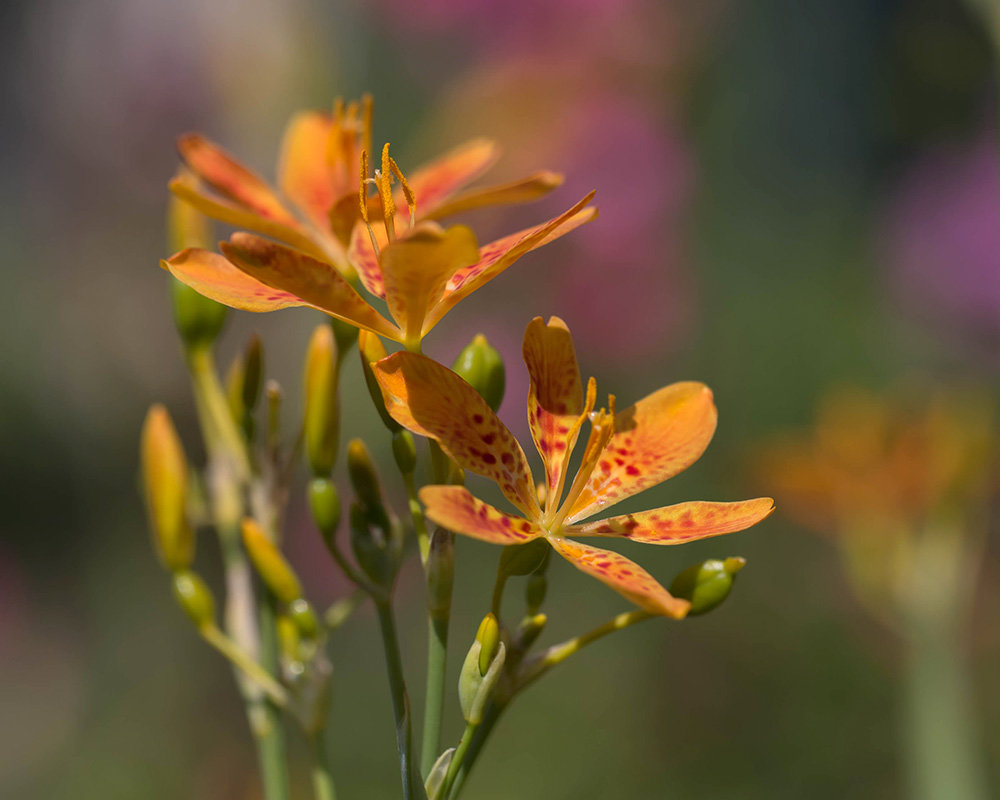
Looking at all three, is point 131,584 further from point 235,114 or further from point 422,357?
point 422,357

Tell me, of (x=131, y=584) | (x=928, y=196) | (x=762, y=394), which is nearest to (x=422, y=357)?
(x=131, y=584)

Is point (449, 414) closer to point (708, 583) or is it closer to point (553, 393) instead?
point (553, 393)

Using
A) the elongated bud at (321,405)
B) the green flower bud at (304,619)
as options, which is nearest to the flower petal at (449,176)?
the elongated bud at (321,405)

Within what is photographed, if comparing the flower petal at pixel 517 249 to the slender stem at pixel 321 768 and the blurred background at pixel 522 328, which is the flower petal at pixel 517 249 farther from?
the blurred background at pixel 522 328

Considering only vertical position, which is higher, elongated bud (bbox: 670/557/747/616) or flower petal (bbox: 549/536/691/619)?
flower petal (bbox: 549/536/691/619)

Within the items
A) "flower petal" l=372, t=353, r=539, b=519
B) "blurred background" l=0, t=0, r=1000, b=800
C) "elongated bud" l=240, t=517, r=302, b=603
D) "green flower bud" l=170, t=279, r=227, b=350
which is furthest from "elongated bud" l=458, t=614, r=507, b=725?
"blurred background" l=0, t=0, r=1000, b=800

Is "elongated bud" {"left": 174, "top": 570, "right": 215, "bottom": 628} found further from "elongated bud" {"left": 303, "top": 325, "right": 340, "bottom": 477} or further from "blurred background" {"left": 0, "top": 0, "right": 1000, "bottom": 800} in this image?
"blurred background" {"left": 0, "top": 0, "right": 1000, "bottom": 800}
